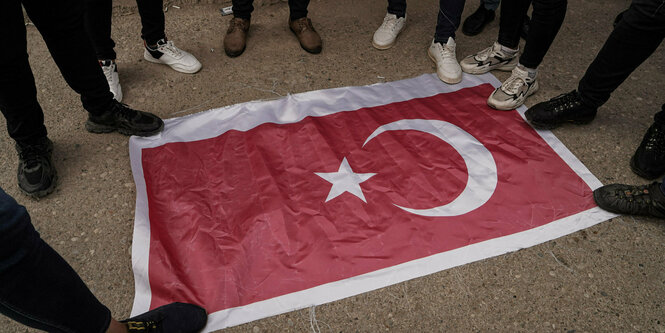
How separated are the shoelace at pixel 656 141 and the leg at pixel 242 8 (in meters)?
1.90

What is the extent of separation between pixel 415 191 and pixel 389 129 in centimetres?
34

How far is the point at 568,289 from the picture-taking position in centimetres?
121

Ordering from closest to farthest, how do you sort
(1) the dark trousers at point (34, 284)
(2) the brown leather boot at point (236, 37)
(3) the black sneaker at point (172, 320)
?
(1) the dark trousers at point (34, 284), (3) the black sneaker at point (172, 320), (2) the brown leather boot at point (236, 37)

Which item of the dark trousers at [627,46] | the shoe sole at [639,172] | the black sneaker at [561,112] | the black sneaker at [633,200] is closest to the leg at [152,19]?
the black sneaker at [561,112]

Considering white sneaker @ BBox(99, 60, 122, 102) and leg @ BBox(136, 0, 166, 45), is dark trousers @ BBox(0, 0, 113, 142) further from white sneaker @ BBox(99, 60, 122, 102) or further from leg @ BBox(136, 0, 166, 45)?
leg @ BBox(136, 0, 166, 45)

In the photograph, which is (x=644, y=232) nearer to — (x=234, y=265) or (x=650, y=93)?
(x=650, y=93)

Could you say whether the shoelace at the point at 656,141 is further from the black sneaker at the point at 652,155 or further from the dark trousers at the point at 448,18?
the dark trousers at the point at 448,18

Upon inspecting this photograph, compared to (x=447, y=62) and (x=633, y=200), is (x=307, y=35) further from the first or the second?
(x=633, y=200)

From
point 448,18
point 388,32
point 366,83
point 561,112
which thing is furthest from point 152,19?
point 561,112

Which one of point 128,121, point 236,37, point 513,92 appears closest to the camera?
point 128,121

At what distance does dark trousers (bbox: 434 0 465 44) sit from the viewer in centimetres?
192

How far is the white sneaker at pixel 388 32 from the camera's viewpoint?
2178 millimetres

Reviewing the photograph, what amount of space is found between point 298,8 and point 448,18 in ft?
2.63

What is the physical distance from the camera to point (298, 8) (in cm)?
221
